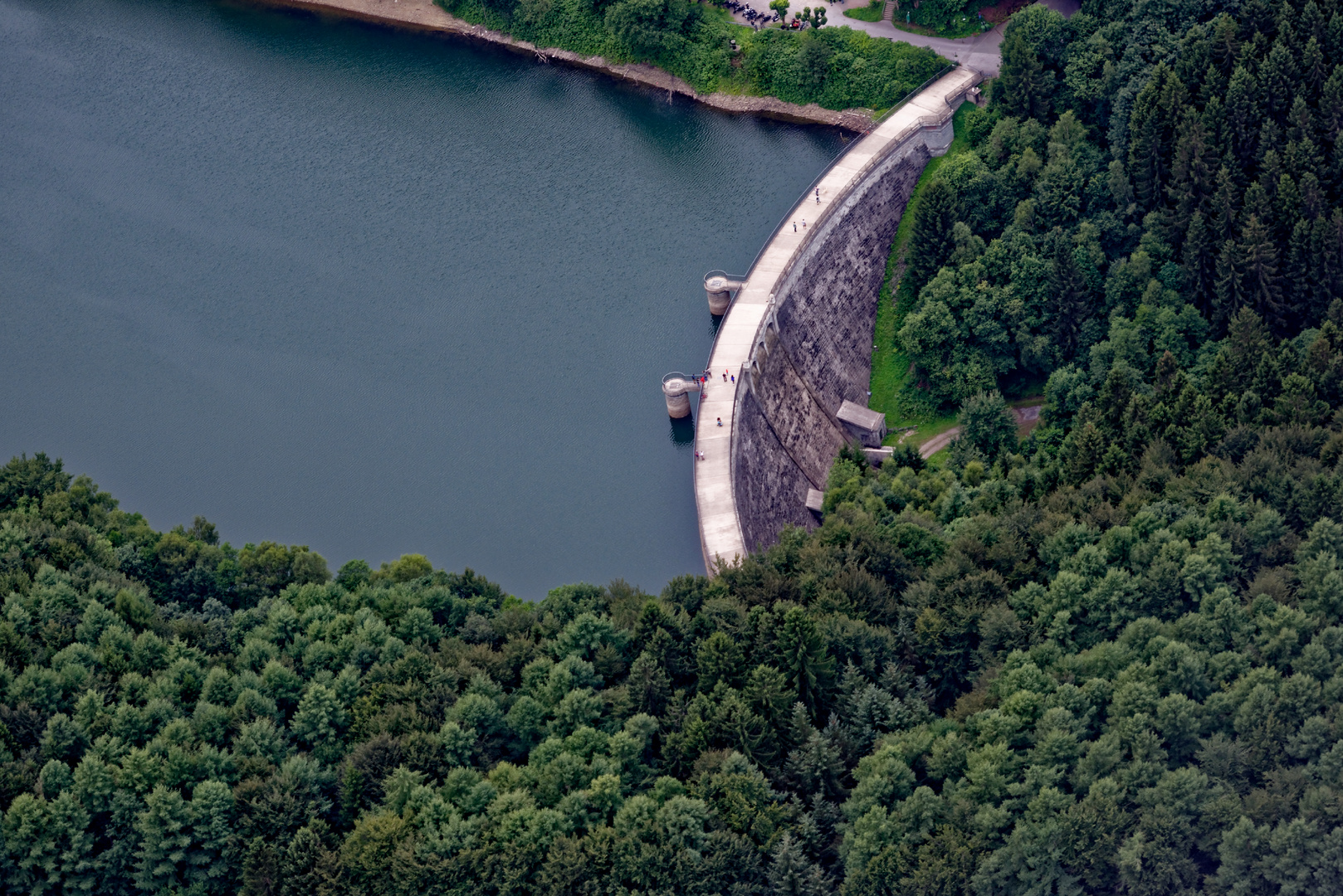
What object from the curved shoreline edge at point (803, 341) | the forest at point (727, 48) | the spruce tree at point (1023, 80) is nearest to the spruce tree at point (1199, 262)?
the spruce tree at point (1023, 80)

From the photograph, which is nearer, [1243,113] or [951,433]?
[1243,113]

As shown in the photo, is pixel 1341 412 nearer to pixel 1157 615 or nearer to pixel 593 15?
pixel 1157 615

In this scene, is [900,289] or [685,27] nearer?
[900,289]

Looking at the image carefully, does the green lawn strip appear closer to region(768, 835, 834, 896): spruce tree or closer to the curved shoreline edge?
the curved shoreline edge

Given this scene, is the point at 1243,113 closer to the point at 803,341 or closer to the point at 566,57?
the point at 803,341

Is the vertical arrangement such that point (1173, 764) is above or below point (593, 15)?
below

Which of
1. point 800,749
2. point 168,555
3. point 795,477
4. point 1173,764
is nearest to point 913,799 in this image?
point 800,749

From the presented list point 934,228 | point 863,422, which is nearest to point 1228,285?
point 934,228

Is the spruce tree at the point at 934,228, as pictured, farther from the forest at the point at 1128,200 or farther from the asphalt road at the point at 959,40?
the asphalt road at the point at 959,40
